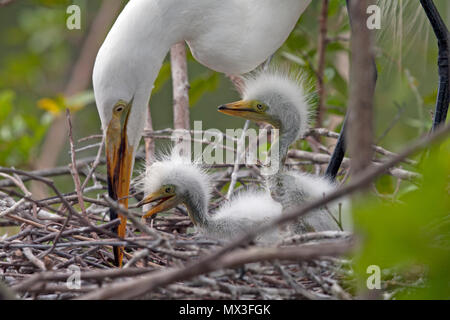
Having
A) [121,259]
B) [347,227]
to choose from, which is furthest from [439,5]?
[121,259]

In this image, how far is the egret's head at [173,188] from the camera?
163 cm

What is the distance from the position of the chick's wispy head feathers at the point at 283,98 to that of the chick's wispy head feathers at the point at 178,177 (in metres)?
0.27

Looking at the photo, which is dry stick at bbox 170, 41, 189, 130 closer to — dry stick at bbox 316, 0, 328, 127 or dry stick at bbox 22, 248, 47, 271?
dry stick at bbox 316, 0, 328, 127

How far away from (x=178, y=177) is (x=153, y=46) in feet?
1.21

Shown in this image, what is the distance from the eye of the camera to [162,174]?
5.42ft

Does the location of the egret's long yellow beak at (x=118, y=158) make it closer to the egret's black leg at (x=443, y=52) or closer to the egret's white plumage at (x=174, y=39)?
the egret's white plumage at (x=174, y=39)

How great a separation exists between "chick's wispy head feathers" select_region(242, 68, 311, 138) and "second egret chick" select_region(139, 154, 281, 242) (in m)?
0.23

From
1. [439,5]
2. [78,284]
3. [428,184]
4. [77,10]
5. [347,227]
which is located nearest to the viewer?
[428,184]

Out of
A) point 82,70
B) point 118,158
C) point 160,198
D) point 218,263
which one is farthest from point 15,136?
point 218,263

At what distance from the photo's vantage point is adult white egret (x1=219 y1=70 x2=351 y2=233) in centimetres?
160
